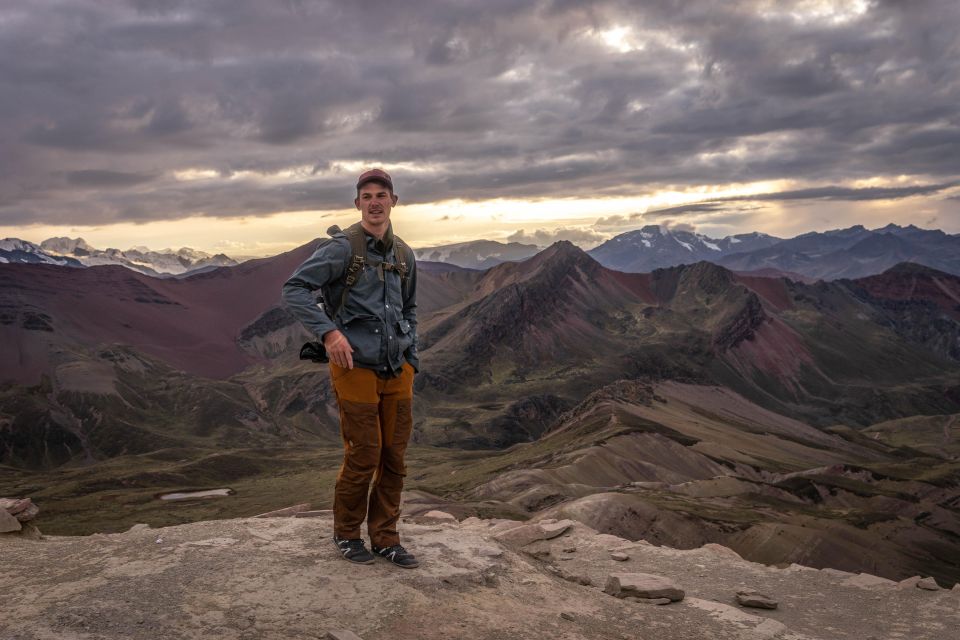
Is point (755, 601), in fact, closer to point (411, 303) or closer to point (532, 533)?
point (532, 533)

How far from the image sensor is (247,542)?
1027cm

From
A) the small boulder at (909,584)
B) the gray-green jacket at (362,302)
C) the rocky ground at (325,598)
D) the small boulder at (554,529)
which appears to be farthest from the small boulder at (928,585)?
the gray-green jacket at (362,302)

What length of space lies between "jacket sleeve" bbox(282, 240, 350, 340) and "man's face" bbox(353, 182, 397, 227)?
513 millimetres

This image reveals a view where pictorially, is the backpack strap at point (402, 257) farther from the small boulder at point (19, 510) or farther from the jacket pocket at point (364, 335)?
the small boulder at point (19, 510)

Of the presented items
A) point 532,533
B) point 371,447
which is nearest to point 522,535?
point 532,533

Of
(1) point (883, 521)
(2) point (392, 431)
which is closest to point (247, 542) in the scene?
(2) point (392, 431)

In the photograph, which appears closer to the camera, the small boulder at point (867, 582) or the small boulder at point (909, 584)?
the small boulder at point (867, 582)

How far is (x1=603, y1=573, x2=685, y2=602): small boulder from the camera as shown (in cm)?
1146

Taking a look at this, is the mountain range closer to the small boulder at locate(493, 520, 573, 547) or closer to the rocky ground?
the small boulder at locate(493, 520, 573, 547)

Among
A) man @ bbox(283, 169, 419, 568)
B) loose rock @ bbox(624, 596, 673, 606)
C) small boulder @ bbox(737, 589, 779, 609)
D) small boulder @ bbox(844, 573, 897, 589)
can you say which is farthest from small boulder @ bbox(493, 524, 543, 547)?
man @ bbox(283, 169, 419, 568)

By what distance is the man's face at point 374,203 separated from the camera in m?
9.55

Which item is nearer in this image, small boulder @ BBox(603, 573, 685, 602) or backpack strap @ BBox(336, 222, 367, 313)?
backpack strap @ BBox(336, 222, 367, 313)

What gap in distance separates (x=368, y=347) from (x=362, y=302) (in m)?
0.61

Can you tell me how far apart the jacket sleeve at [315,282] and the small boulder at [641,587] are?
21.8 feet
